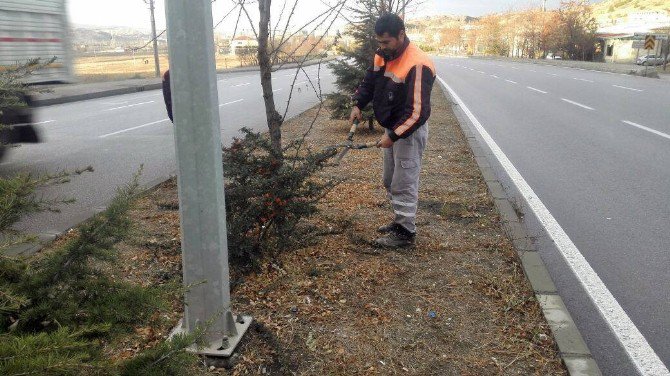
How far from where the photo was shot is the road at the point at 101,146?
21.2ft

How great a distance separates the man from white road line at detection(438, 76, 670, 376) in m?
1.35

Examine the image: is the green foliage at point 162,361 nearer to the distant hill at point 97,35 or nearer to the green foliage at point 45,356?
the green foliage at point 45,356

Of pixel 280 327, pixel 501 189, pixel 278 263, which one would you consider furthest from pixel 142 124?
pixel 280 327

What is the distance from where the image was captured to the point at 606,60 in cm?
6175

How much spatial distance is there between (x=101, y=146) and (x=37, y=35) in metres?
2.14

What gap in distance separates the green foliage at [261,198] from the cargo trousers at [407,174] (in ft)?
2.01

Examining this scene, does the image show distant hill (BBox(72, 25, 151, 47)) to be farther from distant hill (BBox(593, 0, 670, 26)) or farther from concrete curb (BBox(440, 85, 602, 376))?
distant hill (BBox(593, 0, 670, 26))

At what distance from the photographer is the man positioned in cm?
412

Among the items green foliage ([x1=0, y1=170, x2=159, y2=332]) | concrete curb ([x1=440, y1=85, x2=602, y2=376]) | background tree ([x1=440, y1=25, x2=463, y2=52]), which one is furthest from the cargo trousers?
background tree ([x1=440, y1=25, x2=463, y2=52])

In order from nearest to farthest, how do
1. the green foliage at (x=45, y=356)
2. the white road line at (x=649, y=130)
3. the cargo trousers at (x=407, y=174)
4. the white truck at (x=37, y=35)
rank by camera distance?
the green foliage at (x=45, y=356)
the cargo trousers at (x=407, y=174)
the white truck at (x=37, y=35)
the white road line at (x=649, y=130)

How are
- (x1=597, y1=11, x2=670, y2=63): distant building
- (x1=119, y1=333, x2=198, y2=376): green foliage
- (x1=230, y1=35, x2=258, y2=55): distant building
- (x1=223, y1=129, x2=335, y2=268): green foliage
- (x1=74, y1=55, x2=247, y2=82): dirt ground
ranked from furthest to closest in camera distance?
(x1=597, y1=11, x2=670, y2=63): distant building < (x1=74, y1=55, x2=247, y2=82): dirt ground < (x1=230, y1=35, x2=258, y2=55): distant building < (x1=223, y1=129, x2=335, y2=268): green foliage < (x1=119, y1=333, x2=198, y2=376): green foliage

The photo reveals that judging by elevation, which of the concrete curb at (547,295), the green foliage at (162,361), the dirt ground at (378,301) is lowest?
the concrete curb at (547,295)

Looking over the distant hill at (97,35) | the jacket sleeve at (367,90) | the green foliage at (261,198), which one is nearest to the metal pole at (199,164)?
the green foliage at (261,198)

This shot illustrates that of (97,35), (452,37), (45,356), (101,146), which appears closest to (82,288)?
(45,356)
